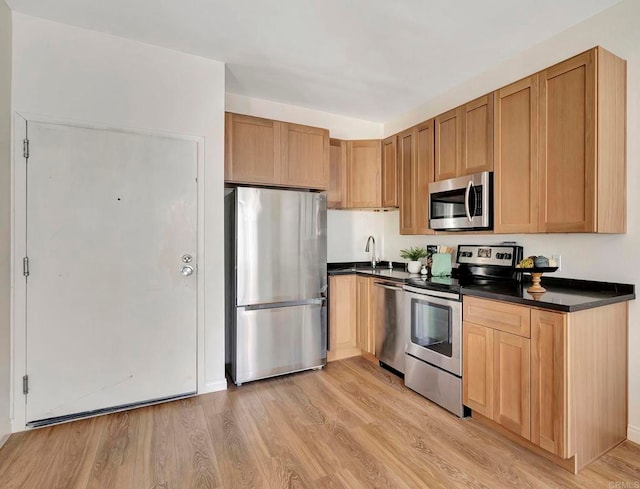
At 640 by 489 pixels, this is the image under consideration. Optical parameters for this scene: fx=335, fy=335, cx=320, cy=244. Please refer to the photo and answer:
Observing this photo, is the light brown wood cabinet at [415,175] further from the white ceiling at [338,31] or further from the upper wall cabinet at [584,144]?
the upper wall cabinet at [584,144]

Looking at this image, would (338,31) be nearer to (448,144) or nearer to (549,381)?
(448,144)

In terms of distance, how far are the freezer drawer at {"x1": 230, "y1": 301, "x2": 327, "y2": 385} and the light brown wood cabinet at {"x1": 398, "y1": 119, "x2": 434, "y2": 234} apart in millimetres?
1204

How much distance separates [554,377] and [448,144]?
189 centimetres

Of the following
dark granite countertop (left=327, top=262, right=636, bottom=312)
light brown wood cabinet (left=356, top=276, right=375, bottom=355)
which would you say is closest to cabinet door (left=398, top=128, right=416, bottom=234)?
light brown wood cabinet (left=356, top=276, right=375, bottom=355)

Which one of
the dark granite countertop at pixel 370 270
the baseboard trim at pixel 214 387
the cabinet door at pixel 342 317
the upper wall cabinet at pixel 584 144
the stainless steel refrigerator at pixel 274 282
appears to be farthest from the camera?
the cabinet door at pixel 342 317

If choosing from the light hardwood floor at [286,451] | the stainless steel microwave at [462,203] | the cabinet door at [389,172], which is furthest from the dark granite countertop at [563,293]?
the cabinet door at [389,172]

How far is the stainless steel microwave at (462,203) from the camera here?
8.23ft

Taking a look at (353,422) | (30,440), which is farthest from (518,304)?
(30,440)

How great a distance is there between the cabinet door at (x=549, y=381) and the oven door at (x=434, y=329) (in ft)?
1.67

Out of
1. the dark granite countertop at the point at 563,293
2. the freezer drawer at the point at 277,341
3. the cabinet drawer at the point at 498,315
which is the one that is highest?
the dark granite countertop at the point at 563,293

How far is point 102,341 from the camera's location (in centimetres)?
235

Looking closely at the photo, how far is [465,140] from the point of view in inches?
106

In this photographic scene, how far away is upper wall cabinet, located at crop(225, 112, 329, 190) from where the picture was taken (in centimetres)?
291

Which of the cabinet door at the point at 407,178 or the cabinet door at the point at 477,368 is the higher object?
the cabinet door at the point at 407,178
